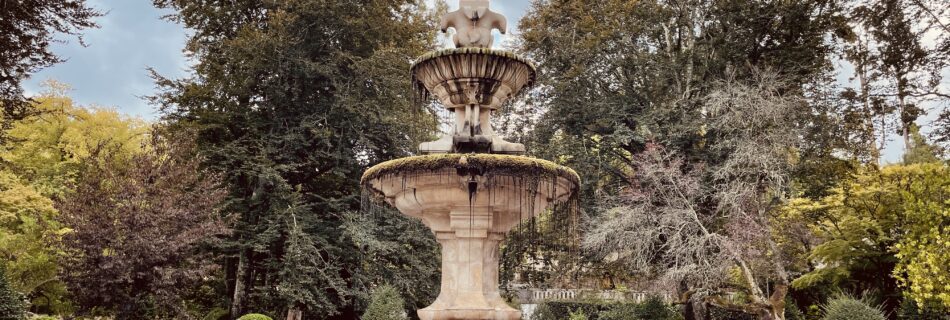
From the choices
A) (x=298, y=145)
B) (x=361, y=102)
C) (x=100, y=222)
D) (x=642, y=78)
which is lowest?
(x=100, y=222)

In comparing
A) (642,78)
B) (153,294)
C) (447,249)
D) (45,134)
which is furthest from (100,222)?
(642,78)

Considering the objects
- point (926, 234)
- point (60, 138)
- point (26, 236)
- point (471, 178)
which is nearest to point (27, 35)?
point (26, 236)

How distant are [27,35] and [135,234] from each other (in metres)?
4.51

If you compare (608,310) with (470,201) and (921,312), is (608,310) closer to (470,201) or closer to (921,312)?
(921,312)

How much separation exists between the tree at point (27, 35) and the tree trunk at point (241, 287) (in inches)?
285

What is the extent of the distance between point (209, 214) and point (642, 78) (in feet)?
46.8

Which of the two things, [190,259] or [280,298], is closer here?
[190,259]

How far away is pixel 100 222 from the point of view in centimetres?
1466

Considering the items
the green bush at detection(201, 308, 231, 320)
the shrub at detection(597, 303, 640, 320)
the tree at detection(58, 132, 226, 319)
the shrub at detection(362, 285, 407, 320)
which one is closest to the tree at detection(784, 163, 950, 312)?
the shrub at detection(597, 303, 640, 320)

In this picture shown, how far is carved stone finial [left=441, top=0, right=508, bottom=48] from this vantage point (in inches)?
338

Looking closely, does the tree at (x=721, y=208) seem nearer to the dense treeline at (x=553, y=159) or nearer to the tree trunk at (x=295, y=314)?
the dense treeline at (x=553, y=159)

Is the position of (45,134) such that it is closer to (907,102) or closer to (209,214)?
(209,214)

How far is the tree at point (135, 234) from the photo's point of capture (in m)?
14.5

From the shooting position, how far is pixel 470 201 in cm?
741
